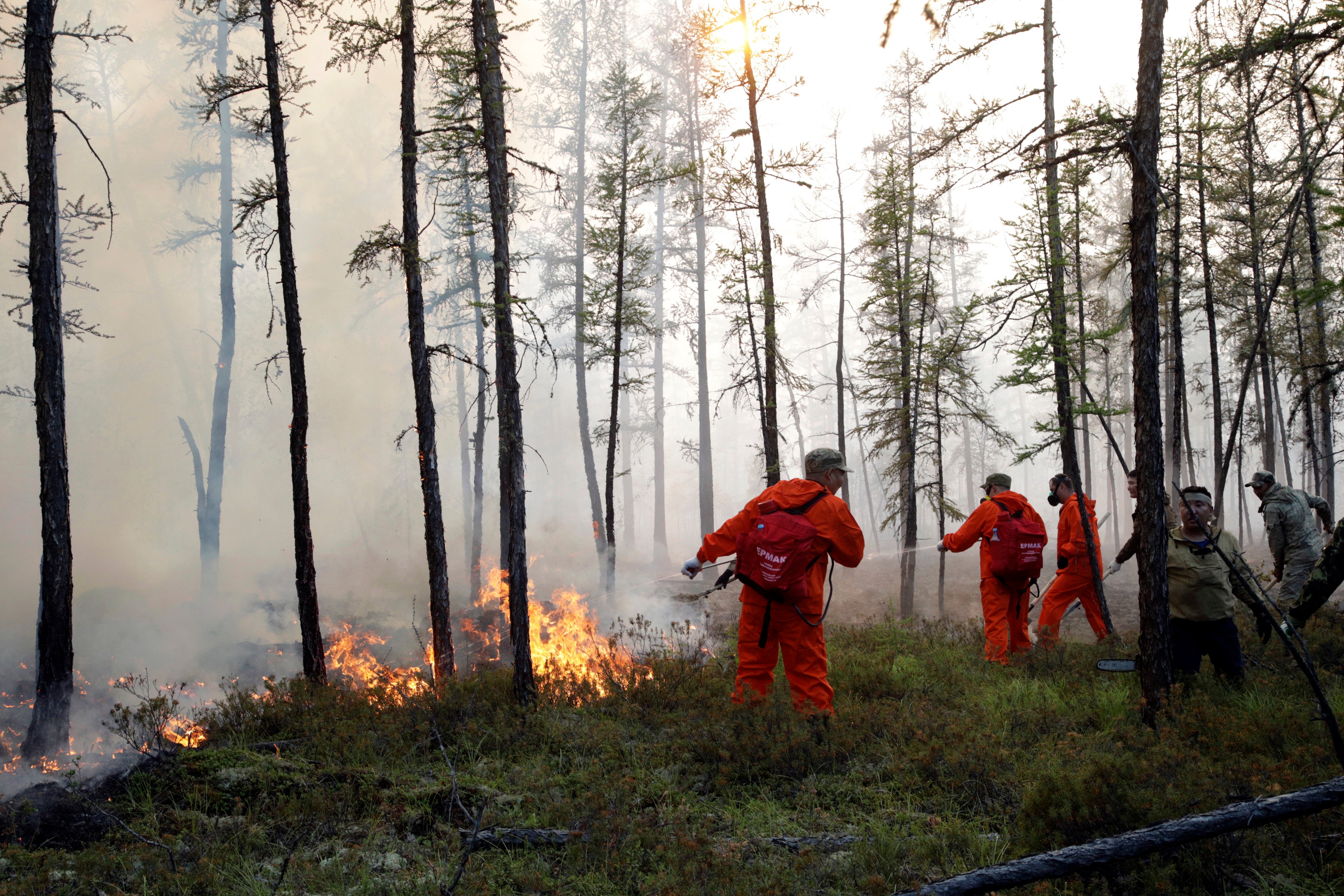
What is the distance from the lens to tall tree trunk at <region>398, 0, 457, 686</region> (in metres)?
9.78

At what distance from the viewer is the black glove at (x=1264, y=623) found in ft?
11.6

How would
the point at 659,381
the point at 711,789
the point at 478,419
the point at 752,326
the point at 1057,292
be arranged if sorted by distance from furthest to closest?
the point at 659,381, the point at 478,419, the point at 752,326, the point at 1057,292, the point at 711,789

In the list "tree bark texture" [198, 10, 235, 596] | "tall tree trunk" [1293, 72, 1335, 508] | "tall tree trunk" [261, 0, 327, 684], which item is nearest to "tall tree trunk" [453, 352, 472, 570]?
"tree bark texture" [198, 10, 235, 596]

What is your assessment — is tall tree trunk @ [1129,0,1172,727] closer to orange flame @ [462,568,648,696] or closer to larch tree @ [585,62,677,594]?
orange flame @ [462,568,648,696]

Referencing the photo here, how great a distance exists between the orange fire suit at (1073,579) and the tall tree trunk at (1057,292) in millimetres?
316

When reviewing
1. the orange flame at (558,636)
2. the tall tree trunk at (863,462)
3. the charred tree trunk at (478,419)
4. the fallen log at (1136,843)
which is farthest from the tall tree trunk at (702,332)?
the fallen log at (1136,843)

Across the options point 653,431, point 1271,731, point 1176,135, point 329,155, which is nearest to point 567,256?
point 653,431

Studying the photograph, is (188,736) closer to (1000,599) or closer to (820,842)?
(820,842)

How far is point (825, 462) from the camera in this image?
5734 millimetres

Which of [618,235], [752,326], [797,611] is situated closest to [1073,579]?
[797,611]

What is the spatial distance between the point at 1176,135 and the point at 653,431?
19.4m

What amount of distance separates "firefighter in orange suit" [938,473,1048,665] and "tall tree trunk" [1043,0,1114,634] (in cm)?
155

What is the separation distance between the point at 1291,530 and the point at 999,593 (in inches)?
179

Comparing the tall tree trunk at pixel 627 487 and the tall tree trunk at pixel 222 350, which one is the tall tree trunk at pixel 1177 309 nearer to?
the tall tree trunk at pixel 627 487
